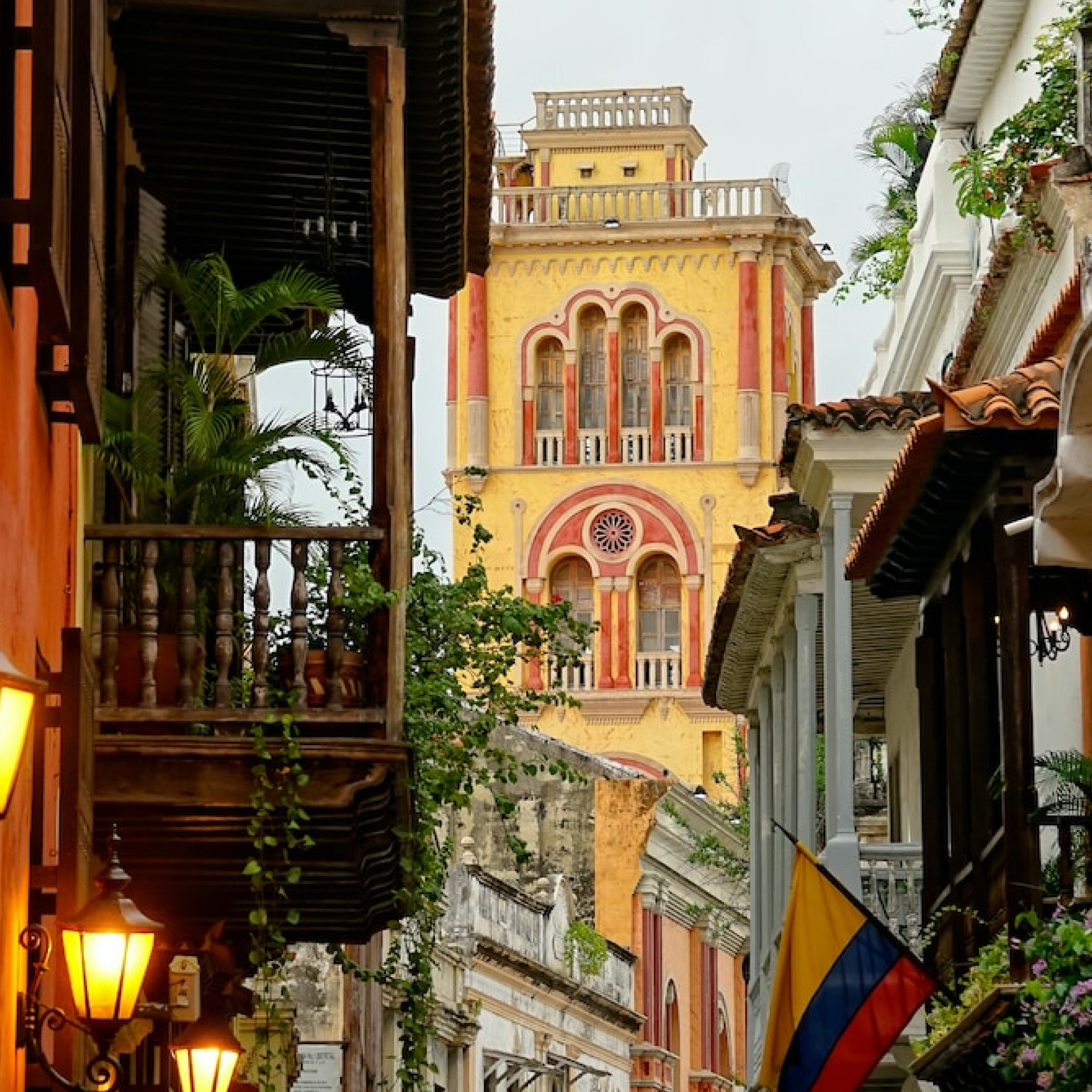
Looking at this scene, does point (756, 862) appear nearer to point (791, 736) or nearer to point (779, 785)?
point (779, 785)

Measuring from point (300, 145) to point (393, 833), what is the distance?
12.1ft

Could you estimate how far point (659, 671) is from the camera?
79.8m

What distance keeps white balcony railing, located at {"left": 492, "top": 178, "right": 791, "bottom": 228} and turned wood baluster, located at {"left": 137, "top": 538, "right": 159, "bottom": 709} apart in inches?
2674

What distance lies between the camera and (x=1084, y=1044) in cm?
1218

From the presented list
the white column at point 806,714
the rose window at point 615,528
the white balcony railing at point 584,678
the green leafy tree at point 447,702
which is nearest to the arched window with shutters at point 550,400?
the rose window at point 615,528

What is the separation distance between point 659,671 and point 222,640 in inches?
2646

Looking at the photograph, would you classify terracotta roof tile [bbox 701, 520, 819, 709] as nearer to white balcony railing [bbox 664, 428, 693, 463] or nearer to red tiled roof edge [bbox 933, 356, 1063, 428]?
red tiled roof edge [bbox 933, 356, 1063, 428]

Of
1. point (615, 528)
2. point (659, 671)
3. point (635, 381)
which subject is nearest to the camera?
point (659, 671)

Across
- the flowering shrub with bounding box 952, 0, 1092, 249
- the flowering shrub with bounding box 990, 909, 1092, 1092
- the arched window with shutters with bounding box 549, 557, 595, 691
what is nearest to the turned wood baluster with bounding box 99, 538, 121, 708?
the flowering shrub with bounding box 990, 909, 1092, 1092

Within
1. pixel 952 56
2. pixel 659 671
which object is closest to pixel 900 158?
pixel 952 56

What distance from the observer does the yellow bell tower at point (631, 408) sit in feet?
261

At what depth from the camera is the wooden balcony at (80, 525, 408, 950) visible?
1268 cm

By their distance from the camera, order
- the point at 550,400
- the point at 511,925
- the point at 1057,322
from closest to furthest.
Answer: the point at 1057,322 < the point at 511,925 < the point at 550,400

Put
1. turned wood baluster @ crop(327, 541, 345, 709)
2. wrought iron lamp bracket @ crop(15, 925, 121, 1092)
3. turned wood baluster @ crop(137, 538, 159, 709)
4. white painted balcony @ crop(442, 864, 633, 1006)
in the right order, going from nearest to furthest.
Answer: wrought iron lamp bracket @ crop(15, 925, 121, 1092), turned wood baluster @ crop(137, 538, 159, 709), turned wood baluster @ crop(327, 541, 345, 709), white painted balcony @ crop(442, 864, 633, 1006)
